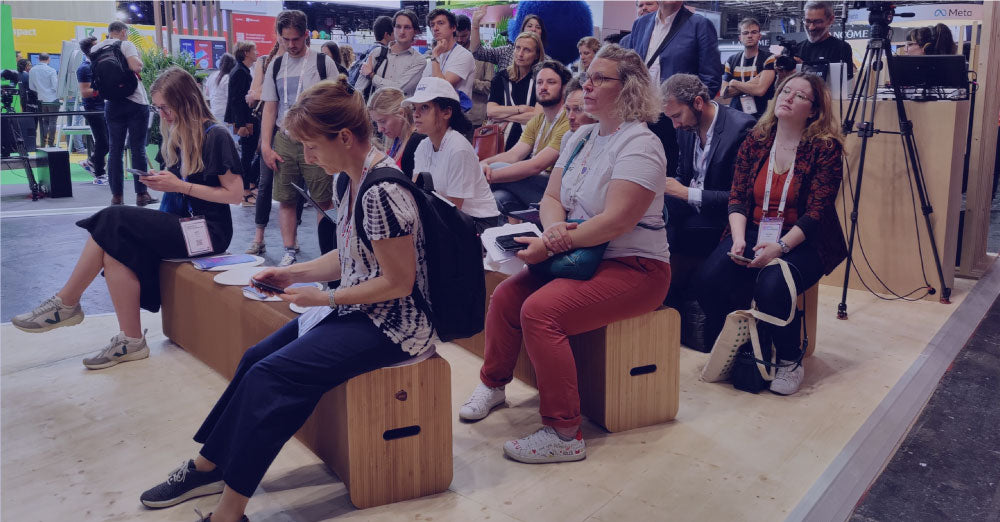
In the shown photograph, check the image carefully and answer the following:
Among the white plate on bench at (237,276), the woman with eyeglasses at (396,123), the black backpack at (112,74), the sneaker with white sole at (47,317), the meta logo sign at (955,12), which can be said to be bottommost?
the sneaker with white sole at (47,317)

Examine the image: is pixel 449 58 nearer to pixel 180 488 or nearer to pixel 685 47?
pixel 685 47

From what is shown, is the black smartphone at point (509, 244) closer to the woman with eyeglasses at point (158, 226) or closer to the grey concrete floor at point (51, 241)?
the woman with eyeglasses at point (158, 226)

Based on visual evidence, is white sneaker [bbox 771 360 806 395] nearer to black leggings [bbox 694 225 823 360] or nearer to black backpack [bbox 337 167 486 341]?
black leggings [bbox 694 225 823 360]

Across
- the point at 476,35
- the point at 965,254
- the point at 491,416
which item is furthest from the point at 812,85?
the point at 476,35

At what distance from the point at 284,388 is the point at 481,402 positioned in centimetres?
94

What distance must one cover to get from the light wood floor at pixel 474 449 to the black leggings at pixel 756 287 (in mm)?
207

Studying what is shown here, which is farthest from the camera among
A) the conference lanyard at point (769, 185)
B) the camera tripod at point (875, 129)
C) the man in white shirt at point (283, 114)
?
the man in white shirt at point (283, 114)

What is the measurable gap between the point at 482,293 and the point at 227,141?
68.9 inches

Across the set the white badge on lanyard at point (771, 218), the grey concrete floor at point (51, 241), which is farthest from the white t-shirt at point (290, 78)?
the white badge on lanyard at point (771, 218)

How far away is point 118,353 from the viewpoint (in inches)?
131

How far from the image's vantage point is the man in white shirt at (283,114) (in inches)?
196

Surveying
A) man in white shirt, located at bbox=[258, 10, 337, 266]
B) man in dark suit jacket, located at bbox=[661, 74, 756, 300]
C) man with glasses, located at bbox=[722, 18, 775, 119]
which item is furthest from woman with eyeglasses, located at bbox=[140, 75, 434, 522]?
man with glasses, located at bbox=[722, 18, 775, 119]

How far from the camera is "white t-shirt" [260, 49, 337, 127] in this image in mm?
5020

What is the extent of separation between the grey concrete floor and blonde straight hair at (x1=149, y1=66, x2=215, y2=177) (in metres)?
1.20
